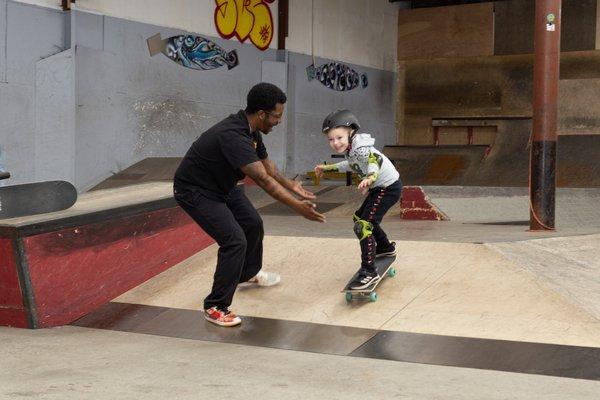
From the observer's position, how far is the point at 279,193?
14.8ft

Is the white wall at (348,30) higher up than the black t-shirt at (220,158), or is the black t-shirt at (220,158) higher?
the white wall at (348,30)

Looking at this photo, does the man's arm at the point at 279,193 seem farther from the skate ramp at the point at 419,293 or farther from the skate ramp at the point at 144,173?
the skate ramp at the point at 144,173

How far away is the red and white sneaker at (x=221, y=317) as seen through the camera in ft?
16.2

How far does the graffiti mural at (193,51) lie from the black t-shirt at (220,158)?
938 cm

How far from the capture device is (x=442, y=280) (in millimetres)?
5367

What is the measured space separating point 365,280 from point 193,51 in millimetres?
10389

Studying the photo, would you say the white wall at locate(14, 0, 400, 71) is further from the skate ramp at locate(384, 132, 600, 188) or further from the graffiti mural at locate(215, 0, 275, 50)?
the skate ramp at locate(384, 132, 600, 188)

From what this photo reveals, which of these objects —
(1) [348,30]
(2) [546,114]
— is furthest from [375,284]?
(1) [348,30]

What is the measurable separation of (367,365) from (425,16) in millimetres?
17339

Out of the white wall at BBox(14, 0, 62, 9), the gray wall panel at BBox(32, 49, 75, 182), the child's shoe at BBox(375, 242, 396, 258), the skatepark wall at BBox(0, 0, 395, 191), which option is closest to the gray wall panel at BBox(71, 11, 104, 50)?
the skatepark wall at BBox(0, 0, 395, 191)

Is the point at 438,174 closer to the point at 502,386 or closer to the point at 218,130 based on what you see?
the point at 218,130

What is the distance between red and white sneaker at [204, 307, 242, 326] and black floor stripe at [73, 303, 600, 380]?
0.04 m

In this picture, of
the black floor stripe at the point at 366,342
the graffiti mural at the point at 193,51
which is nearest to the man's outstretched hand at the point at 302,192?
the black floor stripe at the point at 366,342

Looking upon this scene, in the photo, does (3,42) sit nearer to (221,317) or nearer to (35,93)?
(35,93)
